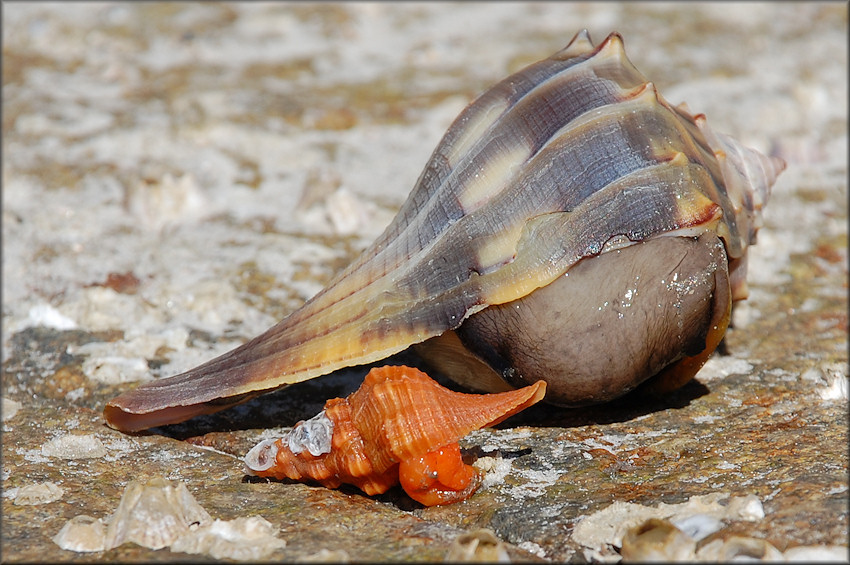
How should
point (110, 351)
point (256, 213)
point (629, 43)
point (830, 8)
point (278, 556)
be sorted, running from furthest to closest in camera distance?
point (830, 8) → point (629, 43) → point (256, 213) → point (110, 351) → point (278, 556)

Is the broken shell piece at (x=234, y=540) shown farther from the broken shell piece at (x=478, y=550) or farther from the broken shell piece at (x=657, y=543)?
the broken shell piece at (x=657, y=543)

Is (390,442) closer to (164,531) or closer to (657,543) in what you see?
(164,531)

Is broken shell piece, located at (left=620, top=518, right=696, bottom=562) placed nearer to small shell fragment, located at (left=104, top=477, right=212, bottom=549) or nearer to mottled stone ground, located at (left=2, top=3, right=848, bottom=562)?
mottled stone ground, located at (left=2, top=3, right=848, bottom=562)

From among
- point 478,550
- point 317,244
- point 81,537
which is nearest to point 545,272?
point 478,550

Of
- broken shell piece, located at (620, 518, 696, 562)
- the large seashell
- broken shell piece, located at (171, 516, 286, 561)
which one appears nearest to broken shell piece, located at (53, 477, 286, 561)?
broken shell piece, located at (171, 516, 286, 561)

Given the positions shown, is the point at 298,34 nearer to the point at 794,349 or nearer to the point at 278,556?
the point at 794,349

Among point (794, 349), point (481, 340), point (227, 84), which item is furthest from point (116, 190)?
point (794, 349)
